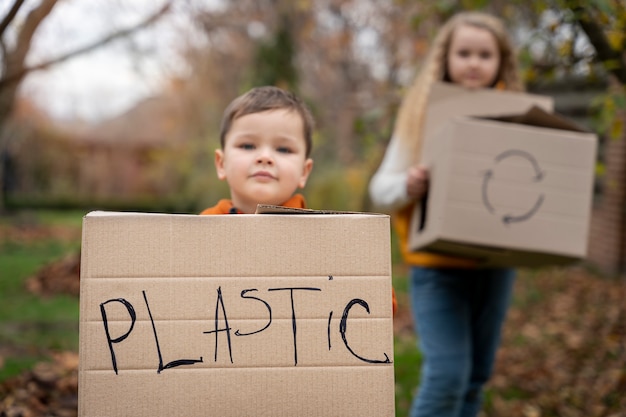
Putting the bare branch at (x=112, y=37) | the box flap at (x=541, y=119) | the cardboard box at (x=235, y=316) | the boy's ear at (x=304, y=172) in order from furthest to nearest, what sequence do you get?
the bare branch at (x=112, y=37)
the box flap at (x=541, y=119)
the boy's ear at (x=304, y=172)
the cardboard box at (x=235, y=316)

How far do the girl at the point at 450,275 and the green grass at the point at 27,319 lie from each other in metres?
1.94

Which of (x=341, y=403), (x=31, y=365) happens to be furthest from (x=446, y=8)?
(x=31, y=365)

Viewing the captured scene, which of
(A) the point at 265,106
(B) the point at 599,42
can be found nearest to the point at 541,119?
(B) the point at 599,42

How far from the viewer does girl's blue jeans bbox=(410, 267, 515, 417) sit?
211cm

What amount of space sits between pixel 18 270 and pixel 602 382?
6686 millimetres

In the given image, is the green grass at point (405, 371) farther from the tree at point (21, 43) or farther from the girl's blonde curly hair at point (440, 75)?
the tree at point (21, 43)

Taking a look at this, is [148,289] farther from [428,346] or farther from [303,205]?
[428,346]

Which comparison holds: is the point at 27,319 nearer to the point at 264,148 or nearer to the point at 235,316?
the point at 264,148

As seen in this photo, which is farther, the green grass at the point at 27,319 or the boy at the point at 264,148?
the green grass at the point at 27,319

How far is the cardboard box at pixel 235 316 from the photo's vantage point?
A: 124 centimetres

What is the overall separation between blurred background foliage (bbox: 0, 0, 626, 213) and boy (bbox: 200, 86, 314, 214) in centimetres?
86

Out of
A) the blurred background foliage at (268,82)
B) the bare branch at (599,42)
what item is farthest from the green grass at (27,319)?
the bare branch at (599,42)

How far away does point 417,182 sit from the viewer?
2.14 metres

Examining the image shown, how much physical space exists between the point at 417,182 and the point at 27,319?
4096 mm
